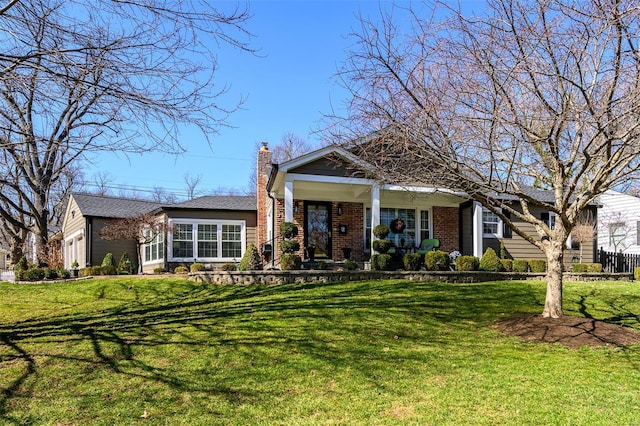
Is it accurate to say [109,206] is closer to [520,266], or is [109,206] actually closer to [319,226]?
[319,226]

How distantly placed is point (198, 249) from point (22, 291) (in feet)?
23.4

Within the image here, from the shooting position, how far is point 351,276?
1236cm

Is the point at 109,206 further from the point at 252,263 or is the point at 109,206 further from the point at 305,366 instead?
the point at 305,366

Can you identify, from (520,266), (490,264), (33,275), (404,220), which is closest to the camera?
(490,264)

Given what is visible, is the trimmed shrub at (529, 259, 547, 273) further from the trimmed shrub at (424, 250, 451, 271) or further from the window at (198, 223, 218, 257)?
the window at (198, 223, 218, 257)

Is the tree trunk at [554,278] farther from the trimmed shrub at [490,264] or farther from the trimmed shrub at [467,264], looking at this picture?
the trimmed shrub at [490,264]

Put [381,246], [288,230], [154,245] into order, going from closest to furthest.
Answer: [288,230], [381,246], [154,245]

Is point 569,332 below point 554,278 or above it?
below

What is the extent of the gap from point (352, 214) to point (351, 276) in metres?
4.60

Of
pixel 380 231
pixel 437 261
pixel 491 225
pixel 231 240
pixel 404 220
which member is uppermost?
pixel 404 220

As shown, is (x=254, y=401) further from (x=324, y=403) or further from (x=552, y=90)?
A: (x=552, y=90)

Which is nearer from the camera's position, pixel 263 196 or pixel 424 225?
pixel 424 225

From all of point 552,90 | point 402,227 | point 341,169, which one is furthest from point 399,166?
point 402,227

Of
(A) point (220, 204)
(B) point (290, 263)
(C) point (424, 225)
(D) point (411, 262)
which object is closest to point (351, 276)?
(B) point (290, 263)
